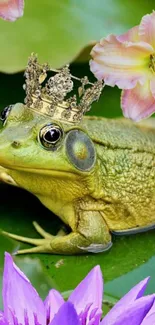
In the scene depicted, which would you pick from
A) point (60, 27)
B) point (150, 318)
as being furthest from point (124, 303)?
point (60, 27)

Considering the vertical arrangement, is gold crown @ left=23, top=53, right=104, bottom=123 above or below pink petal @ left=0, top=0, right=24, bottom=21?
below

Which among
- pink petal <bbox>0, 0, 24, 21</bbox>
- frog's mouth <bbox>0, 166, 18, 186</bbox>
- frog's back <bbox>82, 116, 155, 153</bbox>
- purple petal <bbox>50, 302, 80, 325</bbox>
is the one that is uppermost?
pink petal <bbox>0, 0, 24, 21</bbox>

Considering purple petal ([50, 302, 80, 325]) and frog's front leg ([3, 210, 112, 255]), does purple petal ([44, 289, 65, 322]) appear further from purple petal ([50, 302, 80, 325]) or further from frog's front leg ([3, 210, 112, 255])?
frog's front leg ([3, 210, 112, 255])

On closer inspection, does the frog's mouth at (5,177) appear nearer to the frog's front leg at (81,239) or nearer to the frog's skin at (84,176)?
the frog's skin at (84,176)

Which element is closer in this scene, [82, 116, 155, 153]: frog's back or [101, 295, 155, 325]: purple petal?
[101, 295, 155, 325]: purple petal

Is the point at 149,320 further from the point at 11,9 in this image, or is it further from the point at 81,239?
the point at 11,9

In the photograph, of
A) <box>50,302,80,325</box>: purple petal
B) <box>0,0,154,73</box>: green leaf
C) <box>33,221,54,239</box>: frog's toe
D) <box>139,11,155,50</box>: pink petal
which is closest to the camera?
<box>50,302,80,325</box>: purple petal

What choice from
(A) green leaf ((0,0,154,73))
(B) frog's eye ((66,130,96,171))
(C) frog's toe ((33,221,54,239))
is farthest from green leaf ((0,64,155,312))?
(A) green leaf ((0,0,154,73))
